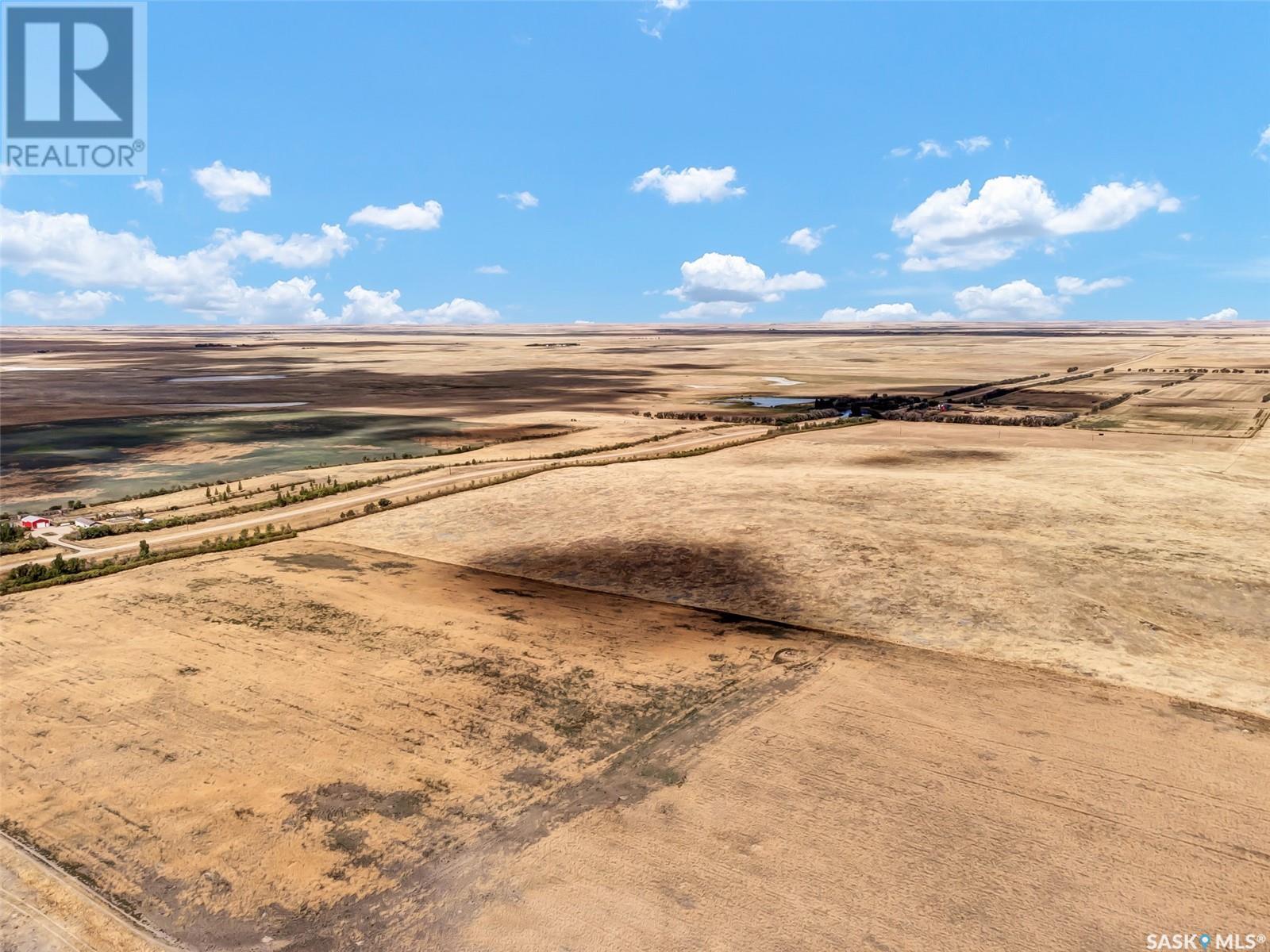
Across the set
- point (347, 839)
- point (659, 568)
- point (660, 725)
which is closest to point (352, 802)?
point (347, 839)

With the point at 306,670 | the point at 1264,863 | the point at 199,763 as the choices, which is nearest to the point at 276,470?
the point at 306,670

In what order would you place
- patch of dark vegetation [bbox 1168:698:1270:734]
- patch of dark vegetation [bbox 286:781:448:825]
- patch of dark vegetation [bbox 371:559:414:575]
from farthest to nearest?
patch of dark vegetation [bbox 371:559:414:575] → patch of dark vegetation [bbox 1168:698:1270:734] → patch of dark vegetation [bbox 286:781:448:825]

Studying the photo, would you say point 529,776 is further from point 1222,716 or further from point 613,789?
point 1222,716

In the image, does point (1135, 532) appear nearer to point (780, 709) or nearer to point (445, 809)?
point (780, 709)

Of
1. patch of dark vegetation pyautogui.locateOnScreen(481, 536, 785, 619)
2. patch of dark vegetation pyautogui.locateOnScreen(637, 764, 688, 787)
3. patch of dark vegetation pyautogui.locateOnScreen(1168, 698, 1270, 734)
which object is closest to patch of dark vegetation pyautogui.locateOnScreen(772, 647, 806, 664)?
patch of dark vegetation pyautogui.locateOnScreen(481, 536, 785, 619)

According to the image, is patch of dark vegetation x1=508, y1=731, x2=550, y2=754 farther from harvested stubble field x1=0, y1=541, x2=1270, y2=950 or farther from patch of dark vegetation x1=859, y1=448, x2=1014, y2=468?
patch of dark vegetation x1=859, y1=448, x2=1014, y2=468

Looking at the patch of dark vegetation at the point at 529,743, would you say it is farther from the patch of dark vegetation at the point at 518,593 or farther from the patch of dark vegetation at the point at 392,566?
the patch of dark vegetation at the point at 392,566

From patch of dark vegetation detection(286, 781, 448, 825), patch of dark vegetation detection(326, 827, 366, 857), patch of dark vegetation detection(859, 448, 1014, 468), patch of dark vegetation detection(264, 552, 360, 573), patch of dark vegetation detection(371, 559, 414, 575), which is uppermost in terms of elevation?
patch of dark vegetation detection(859, 448, 1014, 468)

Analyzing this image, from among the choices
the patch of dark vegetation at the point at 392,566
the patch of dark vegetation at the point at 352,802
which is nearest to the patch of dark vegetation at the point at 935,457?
the patch of dark vegetation at the point at 392,566
